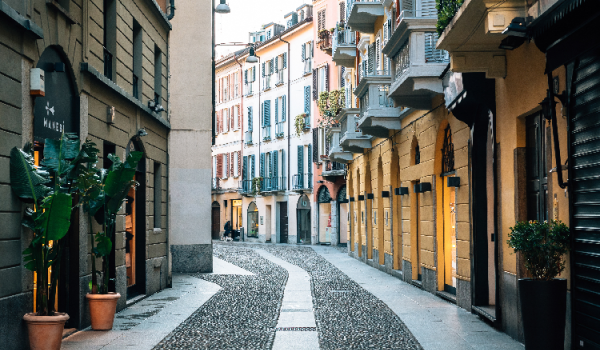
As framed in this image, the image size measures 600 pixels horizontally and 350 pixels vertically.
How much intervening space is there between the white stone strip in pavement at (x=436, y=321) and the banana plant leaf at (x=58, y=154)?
5231 millimetres

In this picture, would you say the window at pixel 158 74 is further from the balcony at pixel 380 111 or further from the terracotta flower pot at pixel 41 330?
the terracotta flower pot at pixel 41 330

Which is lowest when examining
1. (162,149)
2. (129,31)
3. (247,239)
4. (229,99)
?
(247,239)

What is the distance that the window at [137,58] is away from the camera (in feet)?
49.5

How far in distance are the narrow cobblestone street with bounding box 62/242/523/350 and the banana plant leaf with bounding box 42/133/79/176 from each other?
2.37m

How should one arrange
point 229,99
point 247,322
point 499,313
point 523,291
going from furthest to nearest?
point 229,99 → point 247,322 → point 499,313 → point 523,291

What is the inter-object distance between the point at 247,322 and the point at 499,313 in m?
4.07

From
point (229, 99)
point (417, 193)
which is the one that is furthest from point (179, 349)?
point (229, 99)

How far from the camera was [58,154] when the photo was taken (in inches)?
356

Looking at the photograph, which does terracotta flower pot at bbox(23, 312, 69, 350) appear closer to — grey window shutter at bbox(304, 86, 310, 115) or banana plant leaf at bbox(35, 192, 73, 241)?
banana plant leaf at bbox(35, 192, 73, 241)

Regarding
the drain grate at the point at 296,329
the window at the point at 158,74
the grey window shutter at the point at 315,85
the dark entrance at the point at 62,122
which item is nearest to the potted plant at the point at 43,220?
the dark entrance at the point at 62,122

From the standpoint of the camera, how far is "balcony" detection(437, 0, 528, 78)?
28.2 ft

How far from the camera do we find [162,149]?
17438mm

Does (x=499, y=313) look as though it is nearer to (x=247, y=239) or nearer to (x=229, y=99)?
(x=247, y=239)

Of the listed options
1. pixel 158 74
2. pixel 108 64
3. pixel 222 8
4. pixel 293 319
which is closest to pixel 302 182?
pixel 222 8
